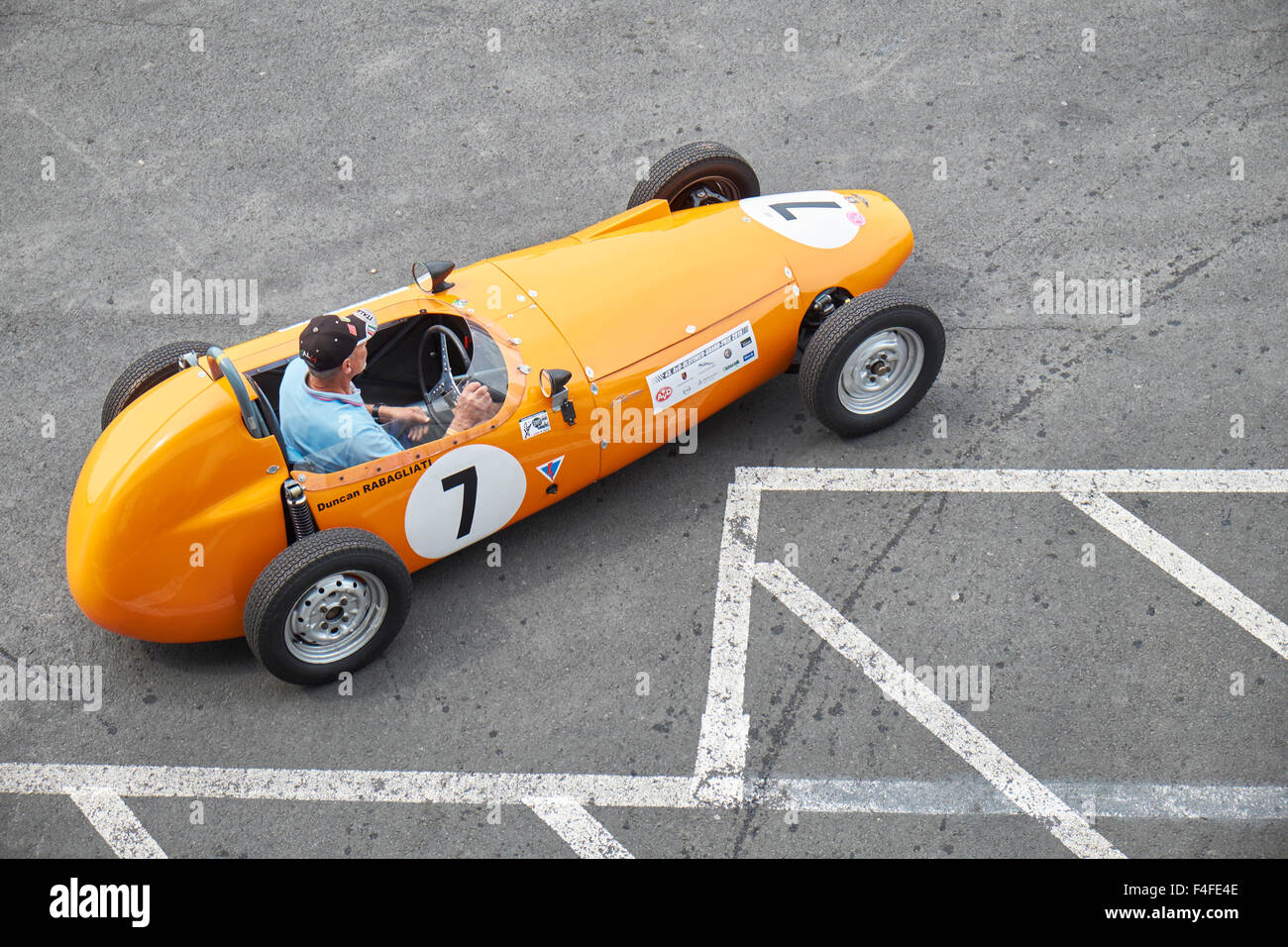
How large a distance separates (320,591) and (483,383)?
1.22m

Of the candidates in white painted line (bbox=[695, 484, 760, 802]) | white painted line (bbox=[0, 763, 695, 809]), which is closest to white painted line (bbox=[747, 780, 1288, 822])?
white painted line (bbox=[695, 484, 760, 802])

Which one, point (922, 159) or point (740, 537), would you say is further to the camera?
point (922, 159)

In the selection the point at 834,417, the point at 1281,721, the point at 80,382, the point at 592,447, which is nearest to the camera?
the point at 1281,721

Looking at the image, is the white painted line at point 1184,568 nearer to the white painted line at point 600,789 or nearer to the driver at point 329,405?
the white painted line at point 600,789

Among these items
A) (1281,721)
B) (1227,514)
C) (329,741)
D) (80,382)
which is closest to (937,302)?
(1227,514)

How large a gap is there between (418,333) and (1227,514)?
413cm

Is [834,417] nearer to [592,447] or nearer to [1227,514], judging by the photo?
[592,447]

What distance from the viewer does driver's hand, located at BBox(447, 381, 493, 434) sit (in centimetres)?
557

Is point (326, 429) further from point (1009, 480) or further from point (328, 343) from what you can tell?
point (1009, 480)

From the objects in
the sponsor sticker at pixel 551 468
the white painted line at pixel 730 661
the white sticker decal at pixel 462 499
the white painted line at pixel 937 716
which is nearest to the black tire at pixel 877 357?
the white painted line at pixel 730 661

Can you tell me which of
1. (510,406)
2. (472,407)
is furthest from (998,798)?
(472,407)

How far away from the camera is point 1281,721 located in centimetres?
528

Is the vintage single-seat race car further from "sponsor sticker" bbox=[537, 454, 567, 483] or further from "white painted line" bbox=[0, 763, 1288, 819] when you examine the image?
"white painted line" bbox=[0, 763, 1288, 819]

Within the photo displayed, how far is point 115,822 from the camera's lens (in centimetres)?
514
